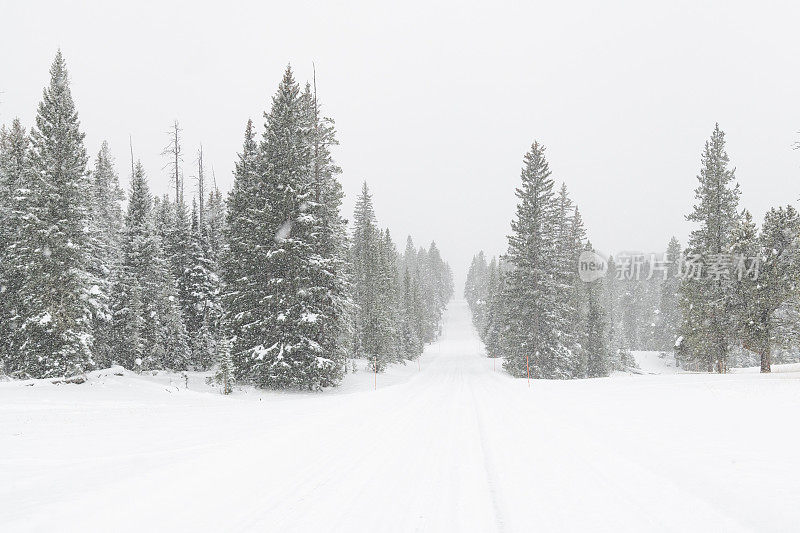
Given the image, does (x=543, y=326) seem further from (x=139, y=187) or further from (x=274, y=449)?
(x=139, y=187)

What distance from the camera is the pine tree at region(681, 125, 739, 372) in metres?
26.8

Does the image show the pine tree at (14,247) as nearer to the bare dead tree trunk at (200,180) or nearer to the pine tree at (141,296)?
the pine tree at (141,296)

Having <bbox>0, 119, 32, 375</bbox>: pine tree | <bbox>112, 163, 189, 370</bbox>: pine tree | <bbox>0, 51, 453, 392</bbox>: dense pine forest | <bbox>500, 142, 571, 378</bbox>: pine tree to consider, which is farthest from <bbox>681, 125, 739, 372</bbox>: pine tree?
<bbox>0, 119, 32, 375</bbox>: pine tree

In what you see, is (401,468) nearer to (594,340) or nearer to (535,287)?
(535,287)

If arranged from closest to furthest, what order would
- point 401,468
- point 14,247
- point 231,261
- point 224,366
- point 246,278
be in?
point 401,468 < point 224,366 < point 14,247 < point 246,278 < point 231,261

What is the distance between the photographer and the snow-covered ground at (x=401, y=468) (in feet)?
14.8

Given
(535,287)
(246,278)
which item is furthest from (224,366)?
(535,287)

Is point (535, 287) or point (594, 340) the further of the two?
point (594, 340)

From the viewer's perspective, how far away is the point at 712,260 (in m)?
A: 27.3

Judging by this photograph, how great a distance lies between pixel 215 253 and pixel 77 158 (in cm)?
1280

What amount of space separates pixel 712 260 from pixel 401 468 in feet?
95.7

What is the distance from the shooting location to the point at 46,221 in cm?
1944

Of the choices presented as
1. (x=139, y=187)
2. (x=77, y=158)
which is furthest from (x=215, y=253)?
(x=77, y=158)

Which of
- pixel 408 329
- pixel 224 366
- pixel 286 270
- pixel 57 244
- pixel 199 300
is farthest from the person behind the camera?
pixel 408 329
